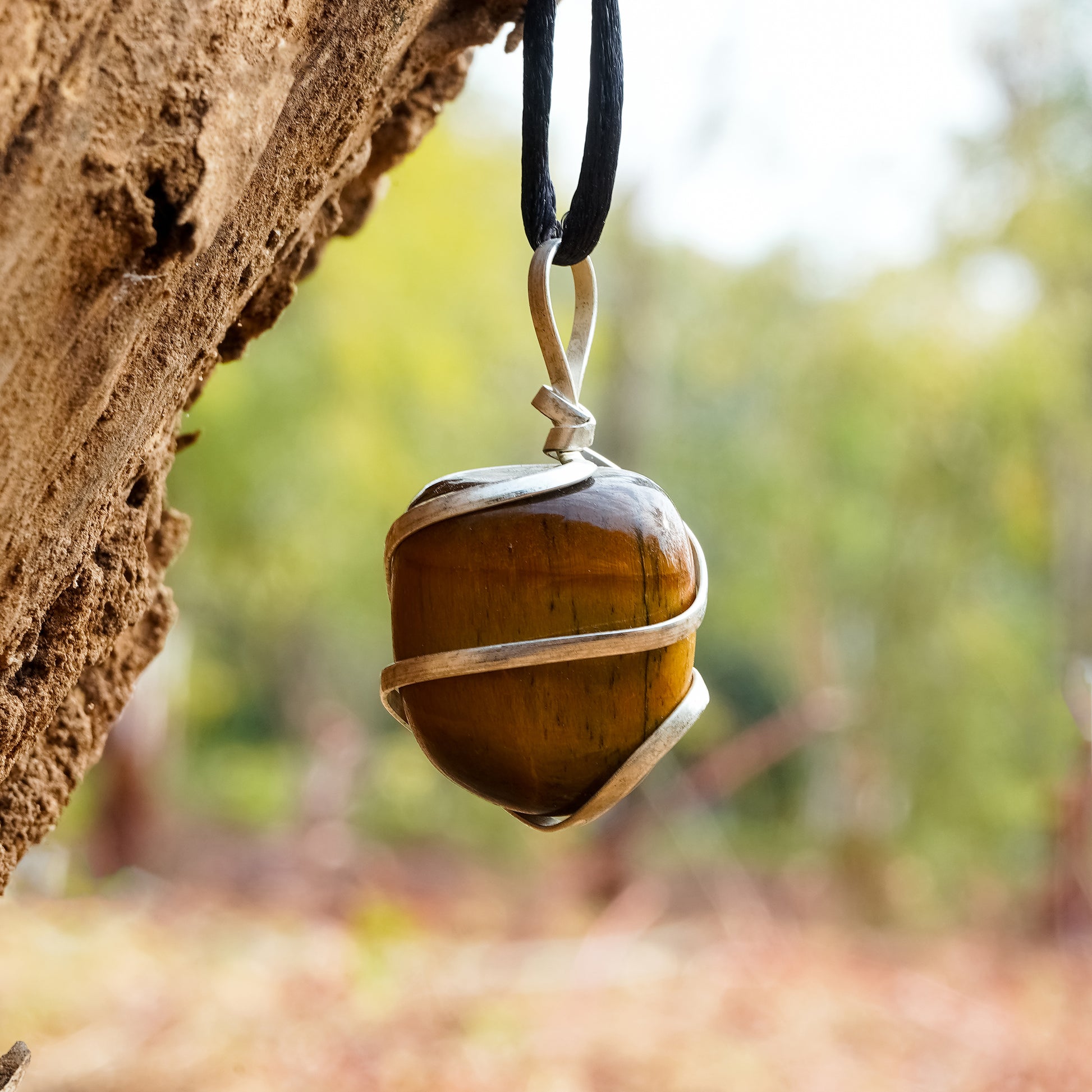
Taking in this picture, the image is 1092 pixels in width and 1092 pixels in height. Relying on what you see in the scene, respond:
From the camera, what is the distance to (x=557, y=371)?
43.3 inches

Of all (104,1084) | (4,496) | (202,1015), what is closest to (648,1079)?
(202,1015)

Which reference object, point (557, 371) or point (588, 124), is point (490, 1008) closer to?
point (557, 371)

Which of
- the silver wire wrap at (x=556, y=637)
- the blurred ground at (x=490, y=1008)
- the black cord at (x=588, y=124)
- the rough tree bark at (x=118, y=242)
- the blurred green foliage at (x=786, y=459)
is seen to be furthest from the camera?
the blurred green foliage at (x=786, y=459)

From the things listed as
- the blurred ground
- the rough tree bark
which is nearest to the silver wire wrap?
the rough tree bark

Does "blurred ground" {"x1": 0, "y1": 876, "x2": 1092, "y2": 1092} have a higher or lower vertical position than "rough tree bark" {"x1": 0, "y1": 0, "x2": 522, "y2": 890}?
lower

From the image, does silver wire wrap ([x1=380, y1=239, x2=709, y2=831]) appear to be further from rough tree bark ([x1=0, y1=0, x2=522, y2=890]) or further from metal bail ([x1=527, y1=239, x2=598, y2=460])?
rough tree bark ([x1=0, y1=0, x2=522, y2=890])

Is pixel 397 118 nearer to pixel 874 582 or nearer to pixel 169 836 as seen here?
pixel 169 836

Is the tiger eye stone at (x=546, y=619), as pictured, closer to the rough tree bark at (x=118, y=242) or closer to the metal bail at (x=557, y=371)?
the metal bail at (x=557, y=371)

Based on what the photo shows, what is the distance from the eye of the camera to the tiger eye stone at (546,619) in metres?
0.95

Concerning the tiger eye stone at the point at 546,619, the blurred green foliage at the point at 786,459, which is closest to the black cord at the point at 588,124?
the tiger eye stone at the point at 546,619

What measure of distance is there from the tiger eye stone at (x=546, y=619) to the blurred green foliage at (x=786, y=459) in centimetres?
539

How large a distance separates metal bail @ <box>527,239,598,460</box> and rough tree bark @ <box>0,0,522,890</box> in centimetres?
21

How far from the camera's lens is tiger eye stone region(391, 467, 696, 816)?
95cm

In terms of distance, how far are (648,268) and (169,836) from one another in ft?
17.1
